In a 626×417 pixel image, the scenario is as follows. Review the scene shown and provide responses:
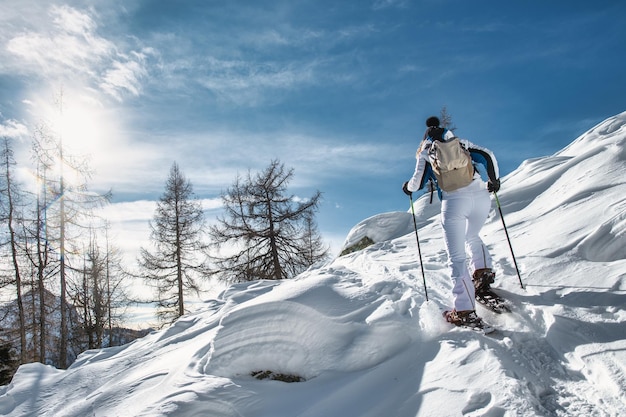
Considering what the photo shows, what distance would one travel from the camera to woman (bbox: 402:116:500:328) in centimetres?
361

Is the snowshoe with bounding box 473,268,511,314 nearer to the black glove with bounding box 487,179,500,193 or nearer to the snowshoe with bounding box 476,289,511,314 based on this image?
the snowshoe with bounding box 476,289,511,314

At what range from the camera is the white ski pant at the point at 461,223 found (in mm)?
3613

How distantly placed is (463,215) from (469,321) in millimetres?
1128

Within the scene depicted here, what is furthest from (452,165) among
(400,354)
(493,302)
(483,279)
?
(400,354)

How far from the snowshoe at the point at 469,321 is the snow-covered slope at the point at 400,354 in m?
0.09

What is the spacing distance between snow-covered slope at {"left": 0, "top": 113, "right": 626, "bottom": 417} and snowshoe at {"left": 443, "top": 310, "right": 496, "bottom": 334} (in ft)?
0.30

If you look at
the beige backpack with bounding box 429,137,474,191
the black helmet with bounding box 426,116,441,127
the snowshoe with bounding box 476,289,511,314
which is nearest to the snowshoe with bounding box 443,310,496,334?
the snowshoe with bounding box 476,289,511,314

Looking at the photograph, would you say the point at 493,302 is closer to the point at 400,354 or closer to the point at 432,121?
the point at 400,354

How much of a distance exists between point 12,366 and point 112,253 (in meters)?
10.4

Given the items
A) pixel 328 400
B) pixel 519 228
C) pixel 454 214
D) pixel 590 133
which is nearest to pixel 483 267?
pixel 454 214

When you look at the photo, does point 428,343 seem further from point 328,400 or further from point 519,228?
point 519,228

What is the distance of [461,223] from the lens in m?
3.80

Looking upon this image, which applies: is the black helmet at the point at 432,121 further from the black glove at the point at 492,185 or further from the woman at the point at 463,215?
the black glove at the point at 492,185

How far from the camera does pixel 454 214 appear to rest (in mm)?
3787
